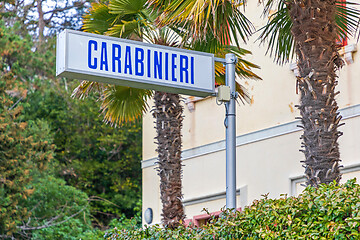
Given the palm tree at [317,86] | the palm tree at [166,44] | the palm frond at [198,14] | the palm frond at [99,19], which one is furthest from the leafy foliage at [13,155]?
the palm tree at [317,86]

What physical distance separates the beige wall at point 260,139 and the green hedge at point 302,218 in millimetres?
5647

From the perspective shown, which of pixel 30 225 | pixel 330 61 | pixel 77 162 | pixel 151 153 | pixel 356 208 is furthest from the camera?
pixel 77 162

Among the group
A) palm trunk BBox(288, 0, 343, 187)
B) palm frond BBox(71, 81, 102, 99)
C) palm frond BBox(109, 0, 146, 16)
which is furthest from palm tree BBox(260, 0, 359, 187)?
palm frond BBox(71, 81, 102, 99)

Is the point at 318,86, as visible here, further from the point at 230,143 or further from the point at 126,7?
the point at 126,7

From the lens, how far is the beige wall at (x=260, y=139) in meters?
11.6

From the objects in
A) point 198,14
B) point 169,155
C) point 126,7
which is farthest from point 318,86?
point 126,7

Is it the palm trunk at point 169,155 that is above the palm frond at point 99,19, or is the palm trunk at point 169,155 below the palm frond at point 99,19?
below

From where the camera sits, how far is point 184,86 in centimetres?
657

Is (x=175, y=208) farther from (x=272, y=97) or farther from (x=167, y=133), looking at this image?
(x=272, y=97)

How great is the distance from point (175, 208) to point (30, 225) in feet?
47.1

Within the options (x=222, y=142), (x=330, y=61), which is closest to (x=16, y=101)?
(x=222, y=142)

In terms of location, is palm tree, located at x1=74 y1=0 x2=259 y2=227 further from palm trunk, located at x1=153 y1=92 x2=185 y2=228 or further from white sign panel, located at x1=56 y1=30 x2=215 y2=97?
white sign panel, located at x1=56 y1=30 x2=215 y2=97

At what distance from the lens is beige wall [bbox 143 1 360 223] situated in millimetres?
11555

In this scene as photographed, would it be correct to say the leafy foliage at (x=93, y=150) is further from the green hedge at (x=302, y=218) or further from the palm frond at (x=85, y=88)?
the green hedge at (x=302, y=218)
